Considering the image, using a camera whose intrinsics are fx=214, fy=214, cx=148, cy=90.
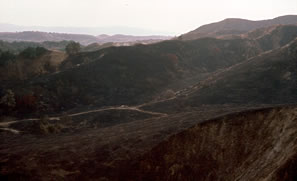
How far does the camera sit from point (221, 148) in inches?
868

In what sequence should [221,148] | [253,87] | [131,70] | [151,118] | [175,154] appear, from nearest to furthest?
1. [221,148]
2. [175,154]
3. [151,118]
4. [253,87]
5. [131,70]

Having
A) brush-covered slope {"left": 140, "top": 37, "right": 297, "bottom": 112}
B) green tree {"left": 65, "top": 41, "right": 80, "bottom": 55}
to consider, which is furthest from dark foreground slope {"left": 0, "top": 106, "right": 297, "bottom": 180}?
green tree {"left": 65, "top": 41, "right": 80, "bottom": 55}

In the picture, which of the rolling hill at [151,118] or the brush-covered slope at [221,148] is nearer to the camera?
the brush-covered slope at [221,148]

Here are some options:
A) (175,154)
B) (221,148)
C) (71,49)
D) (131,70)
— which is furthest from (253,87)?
(71,49)

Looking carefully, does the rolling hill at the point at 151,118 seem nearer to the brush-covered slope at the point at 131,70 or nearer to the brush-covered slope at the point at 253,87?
the brush-covered slope at the point at 253,87

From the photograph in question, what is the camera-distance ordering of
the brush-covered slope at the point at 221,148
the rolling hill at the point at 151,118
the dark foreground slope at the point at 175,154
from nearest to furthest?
the brush-covered slope at the point at 221,148, the dark foreground slope at the point at 175,154, the rolling hill at the point at 151,118

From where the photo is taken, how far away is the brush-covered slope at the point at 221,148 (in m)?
18.8

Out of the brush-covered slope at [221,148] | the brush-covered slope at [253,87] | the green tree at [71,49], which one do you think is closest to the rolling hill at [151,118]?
the brush-covered slope at [221,148]

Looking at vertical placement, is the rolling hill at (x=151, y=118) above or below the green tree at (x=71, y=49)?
below

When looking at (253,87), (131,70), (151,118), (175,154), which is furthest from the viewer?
(131,70)

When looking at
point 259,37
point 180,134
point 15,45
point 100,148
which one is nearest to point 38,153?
point 100,148

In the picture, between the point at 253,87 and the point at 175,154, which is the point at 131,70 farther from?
the point at 175,154

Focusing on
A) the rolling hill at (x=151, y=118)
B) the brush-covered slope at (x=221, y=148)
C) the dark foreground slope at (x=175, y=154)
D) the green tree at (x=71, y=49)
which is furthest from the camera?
the green tree at (x=71, y=49)

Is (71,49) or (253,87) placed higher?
(71,49)
